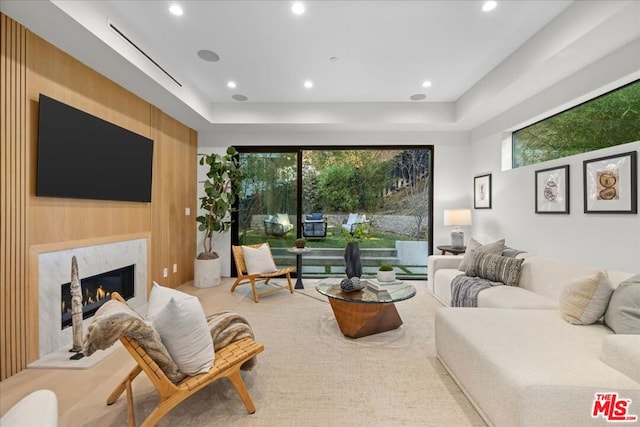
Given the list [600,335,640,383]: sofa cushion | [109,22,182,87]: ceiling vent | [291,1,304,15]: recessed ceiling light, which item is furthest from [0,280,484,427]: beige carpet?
[291,1,304,15]: recessed ceiling light

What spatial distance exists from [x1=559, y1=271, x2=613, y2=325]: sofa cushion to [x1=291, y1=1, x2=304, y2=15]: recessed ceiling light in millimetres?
3074

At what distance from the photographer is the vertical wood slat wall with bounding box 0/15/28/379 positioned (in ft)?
6.89

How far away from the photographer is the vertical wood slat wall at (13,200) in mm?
2102

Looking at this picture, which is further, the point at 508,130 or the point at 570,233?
the point at 508,130

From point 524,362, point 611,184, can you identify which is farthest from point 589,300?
point 611,184

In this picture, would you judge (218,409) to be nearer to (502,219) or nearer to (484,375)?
(484,375)

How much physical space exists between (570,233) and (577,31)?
1886 mm

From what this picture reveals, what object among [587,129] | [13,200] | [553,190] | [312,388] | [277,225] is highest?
[587,129]

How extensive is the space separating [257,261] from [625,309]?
3.70 m

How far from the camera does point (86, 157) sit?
9.05ft

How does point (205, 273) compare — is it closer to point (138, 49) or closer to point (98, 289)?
point (98, 289)

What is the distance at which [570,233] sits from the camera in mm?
2965

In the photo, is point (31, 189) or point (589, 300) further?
point (31, 189)

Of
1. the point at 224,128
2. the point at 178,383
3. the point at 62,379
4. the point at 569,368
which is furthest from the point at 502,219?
the point at 62,379
